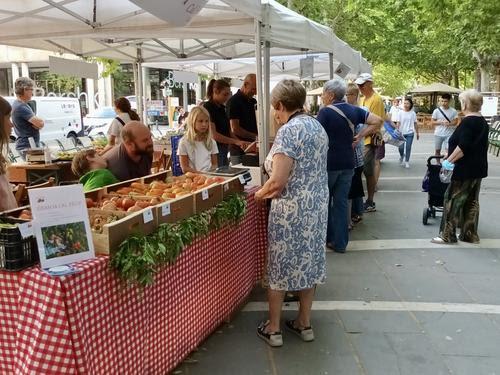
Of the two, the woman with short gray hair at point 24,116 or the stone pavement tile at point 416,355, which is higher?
the woman with short gray hair at point 24,116

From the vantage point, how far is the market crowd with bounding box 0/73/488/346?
323cm

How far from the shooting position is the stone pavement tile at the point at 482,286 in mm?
4348

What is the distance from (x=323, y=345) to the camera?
11.6ft

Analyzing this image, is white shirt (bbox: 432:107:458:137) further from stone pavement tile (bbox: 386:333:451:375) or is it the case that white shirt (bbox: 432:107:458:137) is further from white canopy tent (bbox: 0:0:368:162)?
stone pavement tile (bbox: 386:333:451:375)

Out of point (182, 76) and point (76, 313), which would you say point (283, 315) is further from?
point (182, 76)

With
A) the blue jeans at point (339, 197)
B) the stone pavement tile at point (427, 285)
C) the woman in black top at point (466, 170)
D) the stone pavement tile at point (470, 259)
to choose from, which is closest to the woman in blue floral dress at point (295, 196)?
the stone pavement tile at point (427, 285)

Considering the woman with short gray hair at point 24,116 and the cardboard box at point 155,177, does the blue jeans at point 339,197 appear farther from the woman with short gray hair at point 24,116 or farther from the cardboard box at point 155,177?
the woman with short gray hair at point 24,116

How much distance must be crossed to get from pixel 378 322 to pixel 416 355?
20.5 inches

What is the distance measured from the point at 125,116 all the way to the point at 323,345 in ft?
16.0

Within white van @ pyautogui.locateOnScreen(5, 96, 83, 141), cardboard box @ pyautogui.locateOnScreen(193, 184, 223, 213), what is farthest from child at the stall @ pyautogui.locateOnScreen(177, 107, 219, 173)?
white van @ pyautogui.locateOnScreen(5, 96, 83, 141)

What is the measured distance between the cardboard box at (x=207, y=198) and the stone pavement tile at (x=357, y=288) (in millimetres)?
1412

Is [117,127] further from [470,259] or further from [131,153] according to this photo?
[470,259]

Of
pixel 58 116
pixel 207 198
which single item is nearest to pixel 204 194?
pixel 207 198

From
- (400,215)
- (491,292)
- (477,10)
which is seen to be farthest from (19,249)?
(477,10)
